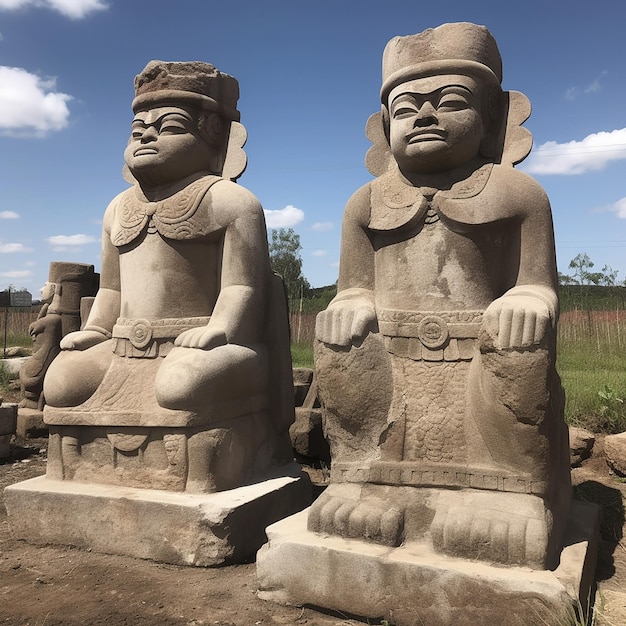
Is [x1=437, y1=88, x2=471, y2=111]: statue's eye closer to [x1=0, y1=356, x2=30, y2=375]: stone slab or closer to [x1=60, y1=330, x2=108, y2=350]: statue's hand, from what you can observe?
[x1=60, y1=330, x2=108, y2=350]: statue's hand

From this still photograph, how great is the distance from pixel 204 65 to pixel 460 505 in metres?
2.82

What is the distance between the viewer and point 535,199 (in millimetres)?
2689

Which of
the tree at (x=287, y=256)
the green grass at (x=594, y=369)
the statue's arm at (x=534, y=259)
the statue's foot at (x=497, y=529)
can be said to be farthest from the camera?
the tree at (x=287, y=256)

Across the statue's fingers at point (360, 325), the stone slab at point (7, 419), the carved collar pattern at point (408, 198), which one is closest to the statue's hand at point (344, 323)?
the statue's fingers at point (360, 325)

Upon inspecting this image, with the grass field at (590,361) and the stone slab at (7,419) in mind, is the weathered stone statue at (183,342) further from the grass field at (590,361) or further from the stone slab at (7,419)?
the grass field at (590,361)

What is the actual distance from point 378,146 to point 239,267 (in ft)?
3.27

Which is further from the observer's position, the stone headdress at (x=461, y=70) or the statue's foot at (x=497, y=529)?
the stone headdress at (x=461, y=70)

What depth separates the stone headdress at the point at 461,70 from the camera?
2.78 metres

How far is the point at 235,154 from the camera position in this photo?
12.3 ft

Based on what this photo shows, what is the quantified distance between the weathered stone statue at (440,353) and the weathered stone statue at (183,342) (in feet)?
2.14

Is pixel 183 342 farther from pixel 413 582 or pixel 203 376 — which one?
pixel 413 582

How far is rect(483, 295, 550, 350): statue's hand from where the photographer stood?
236 centimetres

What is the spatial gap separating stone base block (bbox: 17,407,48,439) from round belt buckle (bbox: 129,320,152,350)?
3.80 meters

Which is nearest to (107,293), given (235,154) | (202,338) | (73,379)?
(73,379)
